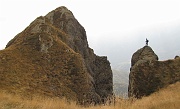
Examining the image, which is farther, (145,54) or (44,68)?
(145,54)

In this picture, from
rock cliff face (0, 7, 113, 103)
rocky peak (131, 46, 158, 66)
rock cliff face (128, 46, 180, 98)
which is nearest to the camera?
rock cliff face (0, 7, 113, 103)

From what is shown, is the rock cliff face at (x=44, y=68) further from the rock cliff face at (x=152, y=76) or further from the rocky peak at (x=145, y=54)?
the rocky peak at (x=145, y=54)

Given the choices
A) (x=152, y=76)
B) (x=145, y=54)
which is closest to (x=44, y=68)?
(x=152, y=76)

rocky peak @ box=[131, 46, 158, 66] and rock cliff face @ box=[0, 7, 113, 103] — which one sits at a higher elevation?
rocky peak @ box=[131, 46, 158, 66]

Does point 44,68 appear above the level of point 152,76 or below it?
above

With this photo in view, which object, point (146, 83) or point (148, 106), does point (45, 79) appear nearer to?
point (146, 83)

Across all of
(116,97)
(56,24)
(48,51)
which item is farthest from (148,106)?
(56,24)

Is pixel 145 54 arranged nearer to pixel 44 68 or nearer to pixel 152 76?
pixel 152 76

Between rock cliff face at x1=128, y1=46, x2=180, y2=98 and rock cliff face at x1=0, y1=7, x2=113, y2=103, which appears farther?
rock cliff face at x1=128, y1=46, x2=180, y2=98

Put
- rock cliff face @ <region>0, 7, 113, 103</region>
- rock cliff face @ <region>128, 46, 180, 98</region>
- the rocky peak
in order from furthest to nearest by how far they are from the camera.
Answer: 1. the rocky peak
2. rock cliff face @ <region>128, 46, 180, 98</region>
3. rock cliff face @ <region>0, 7, 113, 103</region>

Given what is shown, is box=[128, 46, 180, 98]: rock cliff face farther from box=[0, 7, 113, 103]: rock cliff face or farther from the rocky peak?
the rocky peak

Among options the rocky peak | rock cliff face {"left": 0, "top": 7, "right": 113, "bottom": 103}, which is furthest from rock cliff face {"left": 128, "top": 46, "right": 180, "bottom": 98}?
the rocky peak

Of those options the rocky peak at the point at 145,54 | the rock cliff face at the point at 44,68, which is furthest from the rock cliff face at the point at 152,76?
the rocky peak at the point at 145,54

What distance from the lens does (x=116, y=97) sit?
13750 millimetres
